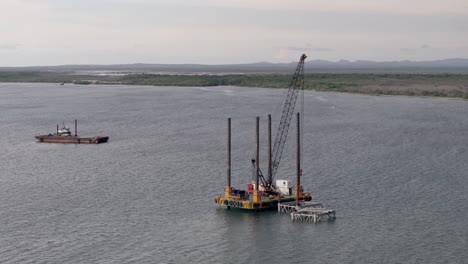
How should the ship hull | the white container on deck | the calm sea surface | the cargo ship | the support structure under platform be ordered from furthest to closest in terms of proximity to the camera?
the ship hull
the cargo ship
the white container on deck
the support structure under platform
the calm sea surface

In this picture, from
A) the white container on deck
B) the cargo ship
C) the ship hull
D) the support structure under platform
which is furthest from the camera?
the ship hull

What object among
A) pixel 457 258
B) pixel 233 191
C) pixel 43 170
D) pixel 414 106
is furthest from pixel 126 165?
pixel 414 106

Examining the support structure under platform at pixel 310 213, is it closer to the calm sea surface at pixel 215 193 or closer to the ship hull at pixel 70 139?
the calm sea surface at pixel 215 193

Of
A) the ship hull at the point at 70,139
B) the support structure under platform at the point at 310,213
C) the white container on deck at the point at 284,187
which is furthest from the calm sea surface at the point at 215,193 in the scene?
the white container on deck at the point at 284,187

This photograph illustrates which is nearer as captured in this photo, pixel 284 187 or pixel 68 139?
pixel 284 187

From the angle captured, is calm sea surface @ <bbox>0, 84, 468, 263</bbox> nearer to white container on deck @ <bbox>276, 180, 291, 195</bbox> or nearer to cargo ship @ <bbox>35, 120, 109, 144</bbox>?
cargo ship @ <bbox>35, 120, 109, 144</bbox>

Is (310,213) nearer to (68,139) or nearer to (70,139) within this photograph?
(70,139)

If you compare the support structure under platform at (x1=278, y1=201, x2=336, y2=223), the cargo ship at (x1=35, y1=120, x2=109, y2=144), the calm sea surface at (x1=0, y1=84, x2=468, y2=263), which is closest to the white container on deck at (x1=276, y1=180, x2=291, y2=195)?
the calm sea surface at (x1=0, y1=84, x2=468, y2=263)

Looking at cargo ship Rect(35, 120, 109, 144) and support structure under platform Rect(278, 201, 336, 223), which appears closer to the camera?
support structure under platform Rect(278, 201, 336, 223)

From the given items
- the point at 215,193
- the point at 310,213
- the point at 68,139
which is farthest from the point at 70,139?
the point at 310,213
